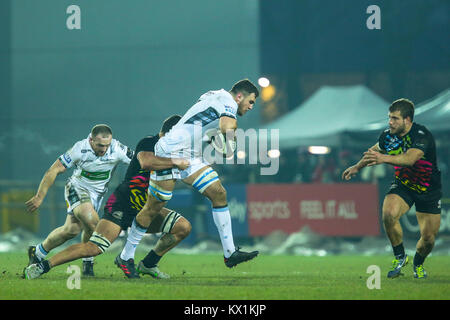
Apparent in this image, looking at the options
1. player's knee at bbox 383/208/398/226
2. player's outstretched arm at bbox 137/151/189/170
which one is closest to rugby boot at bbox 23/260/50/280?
player's outstretched arm at bbox 137/151/189/170

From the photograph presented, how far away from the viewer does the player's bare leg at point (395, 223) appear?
9.96 meters

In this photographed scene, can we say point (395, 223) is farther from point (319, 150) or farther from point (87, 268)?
point (319, 150)

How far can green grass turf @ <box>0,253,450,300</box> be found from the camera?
8.34m

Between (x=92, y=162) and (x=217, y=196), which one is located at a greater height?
(x=92, y=162)

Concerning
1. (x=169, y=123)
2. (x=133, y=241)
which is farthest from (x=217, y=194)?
(x=169, y=123)

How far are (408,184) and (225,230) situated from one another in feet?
7.53

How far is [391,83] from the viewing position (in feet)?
92.0

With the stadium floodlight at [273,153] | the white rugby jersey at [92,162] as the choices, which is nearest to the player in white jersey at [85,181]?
the white rugby jersey at [92,162]

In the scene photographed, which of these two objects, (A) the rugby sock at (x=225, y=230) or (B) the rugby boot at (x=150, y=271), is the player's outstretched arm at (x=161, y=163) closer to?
(A) the rugby sock at (x=225, y=230)

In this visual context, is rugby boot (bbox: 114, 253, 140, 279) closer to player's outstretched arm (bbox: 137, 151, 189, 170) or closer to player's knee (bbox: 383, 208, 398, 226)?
player's outstretched arm (bbox: 137, 151, 189, 170)

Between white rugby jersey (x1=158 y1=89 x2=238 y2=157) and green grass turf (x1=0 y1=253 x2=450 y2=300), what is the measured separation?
5.09 ft

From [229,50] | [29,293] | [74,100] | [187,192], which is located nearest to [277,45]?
[229,50]

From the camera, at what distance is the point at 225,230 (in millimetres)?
9648
